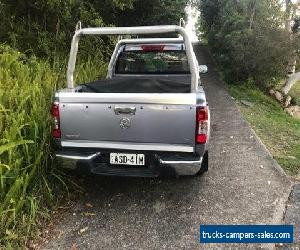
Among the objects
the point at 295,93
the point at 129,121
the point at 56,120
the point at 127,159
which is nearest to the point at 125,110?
the point at 129,121

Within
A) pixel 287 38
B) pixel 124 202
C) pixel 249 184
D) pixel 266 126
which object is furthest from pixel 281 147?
pixel 287 38

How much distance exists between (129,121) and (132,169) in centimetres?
57

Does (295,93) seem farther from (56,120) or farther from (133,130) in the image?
(56,120)

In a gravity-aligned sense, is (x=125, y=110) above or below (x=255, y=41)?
below

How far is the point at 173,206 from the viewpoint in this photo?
4617 mm

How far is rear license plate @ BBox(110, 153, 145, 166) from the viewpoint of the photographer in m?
4.20

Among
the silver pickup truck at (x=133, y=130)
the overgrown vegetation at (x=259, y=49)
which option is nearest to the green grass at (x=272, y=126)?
the overgrown vegetation at (x=259, y=49)

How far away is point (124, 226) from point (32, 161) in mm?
1306

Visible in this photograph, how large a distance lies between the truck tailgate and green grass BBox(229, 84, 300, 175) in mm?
2546

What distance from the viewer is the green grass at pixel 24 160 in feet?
12.4

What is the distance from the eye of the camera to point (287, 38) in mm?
11336

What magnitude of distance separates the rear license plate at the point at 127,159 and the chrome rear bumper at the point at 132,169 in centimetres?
8

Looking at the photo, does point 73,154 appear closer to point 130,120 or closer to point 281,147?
point 130,120

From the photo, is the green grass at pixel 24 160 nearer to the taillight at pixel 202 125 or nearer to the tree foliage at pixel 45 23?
the taillight at pixel 202 125
